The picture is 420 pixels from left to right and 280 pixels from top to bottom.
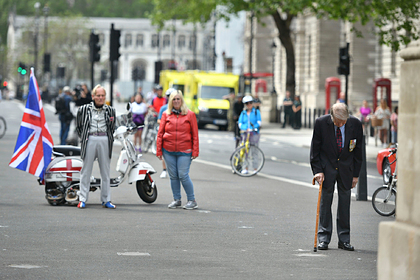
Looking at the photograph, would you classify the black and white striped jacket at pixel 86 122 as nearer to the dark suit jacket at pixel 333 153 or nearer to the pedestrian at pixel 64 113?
the dark suit jacket at pixel 333 153

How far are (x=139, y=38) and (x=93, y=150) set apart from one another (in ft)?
473

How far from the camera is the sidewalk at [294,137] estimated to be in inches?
955

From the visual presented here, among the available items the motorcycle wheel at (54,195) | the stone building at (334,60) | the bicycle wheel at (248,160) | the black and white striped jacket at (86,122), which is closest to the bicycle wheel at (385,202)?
the black and white striped jacket at (86,122)

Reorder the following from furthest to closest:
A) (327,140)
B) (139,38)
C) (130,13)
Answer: (130,13)
(139,38)
(327,140)

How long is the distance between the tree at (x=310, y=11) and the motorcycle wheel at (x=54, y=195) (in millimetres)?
Answer: 11577

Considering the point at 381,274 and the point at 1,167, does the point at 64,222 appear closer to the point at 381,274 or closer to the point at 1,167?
the point at 381,274

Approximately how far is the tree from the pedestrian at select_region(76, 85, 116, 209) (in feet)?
36.6

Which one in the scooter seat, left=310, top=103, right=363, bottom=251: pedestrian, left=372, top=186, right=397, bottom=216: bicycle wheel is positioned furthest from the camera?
the scooter seat

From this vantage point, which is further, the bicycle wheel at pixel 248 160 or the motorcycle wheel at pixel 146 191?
the bicycle wheel at pixel 248 160

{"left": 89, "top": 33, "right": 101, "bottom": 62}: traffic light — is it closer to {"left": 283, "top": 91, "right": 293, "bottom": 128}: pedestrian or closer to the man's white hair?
the man's white hair

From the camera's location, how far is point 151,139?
21.0 m

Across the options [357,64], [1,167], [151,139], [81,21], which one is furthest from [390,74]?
[81,21]

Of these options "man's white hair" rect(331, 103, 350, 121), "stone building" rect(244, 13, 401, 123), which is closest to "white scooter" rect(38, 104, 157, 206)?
"man's white hair" rect(331, 103, 350, 121)

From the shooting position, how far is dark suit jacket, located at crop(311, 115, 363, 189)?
817cm
